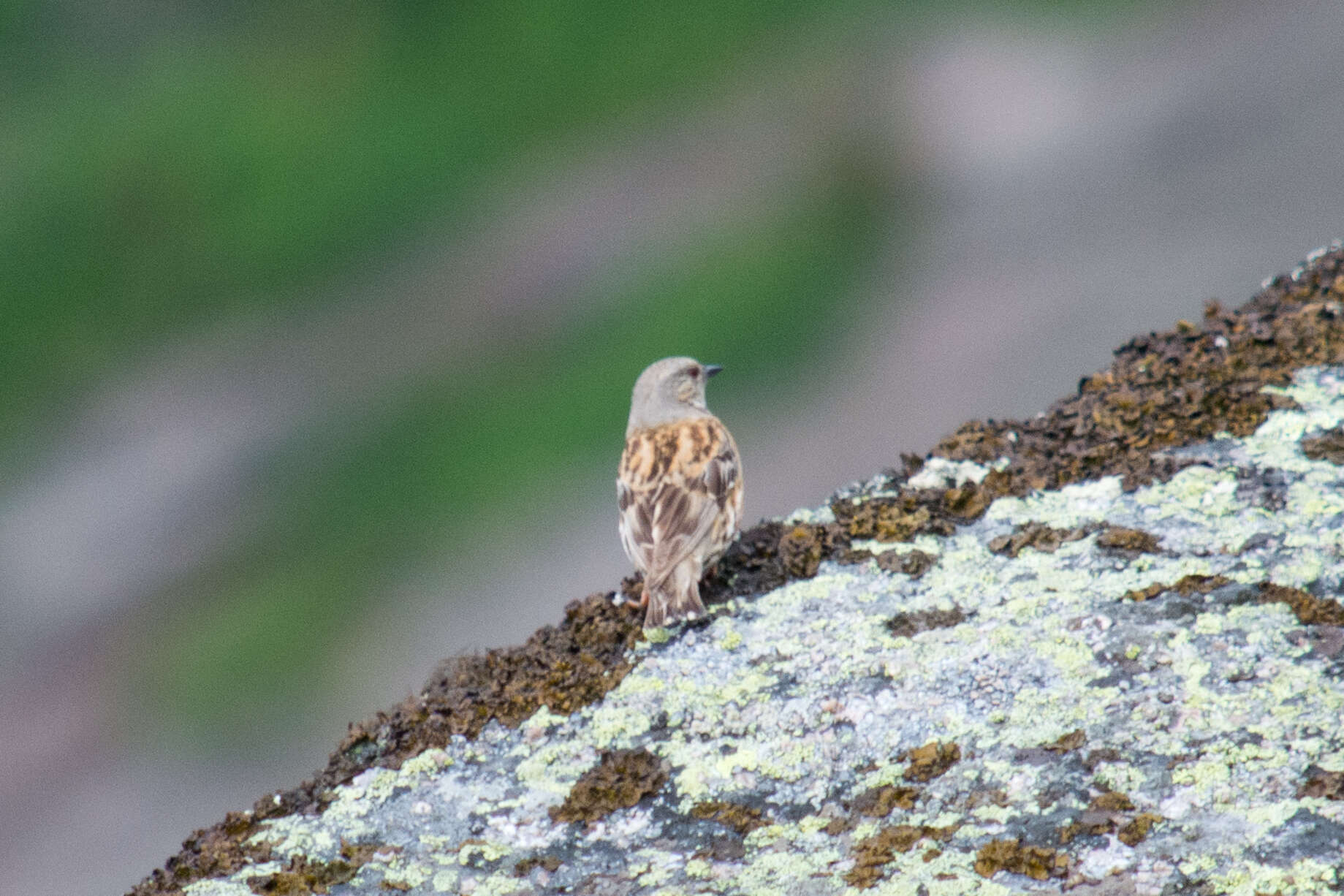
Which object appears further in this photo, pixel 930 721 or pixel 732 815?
pixel 930 721

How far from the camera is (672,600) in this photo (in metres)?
4.73

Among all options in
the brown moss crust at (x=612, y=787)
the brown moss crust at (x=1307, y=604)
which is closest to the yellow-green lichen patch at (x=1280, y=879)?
the brown moss crust at (x=1307, y=604)

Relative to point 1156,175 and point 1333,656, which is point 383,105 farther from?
point 1333,656

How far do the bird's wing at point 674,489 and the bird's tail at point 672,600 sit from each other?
3.5 inches

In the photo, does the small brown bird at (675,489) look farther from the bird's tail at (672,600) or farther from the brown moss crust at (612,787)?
the brown moss crust at (612,787)

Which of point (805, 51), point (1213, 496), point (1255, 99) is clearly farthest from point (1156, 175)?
point (1213, 496)

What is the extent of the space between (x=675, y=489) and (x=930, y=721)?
2.62 m

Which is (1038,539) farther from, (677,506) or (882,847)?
(677,506)

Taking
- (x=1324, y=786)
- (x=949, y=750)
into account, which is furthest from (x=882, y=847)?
(x=1324, y=786)

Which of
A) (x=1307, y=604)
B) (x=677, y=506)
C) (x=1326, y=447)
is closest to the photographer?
(x=1307, y=604)

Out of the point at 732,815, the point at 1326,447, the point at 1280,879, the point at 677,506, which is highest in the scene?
the point at 677,506

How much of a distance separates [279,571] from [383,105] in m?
7.46

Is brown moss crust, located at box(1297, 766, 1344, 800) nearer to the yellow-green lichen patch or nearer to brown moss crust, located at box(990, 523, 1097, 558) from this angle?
the yellow-green lichen patch

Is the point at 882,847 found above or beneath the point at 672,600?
beneath
